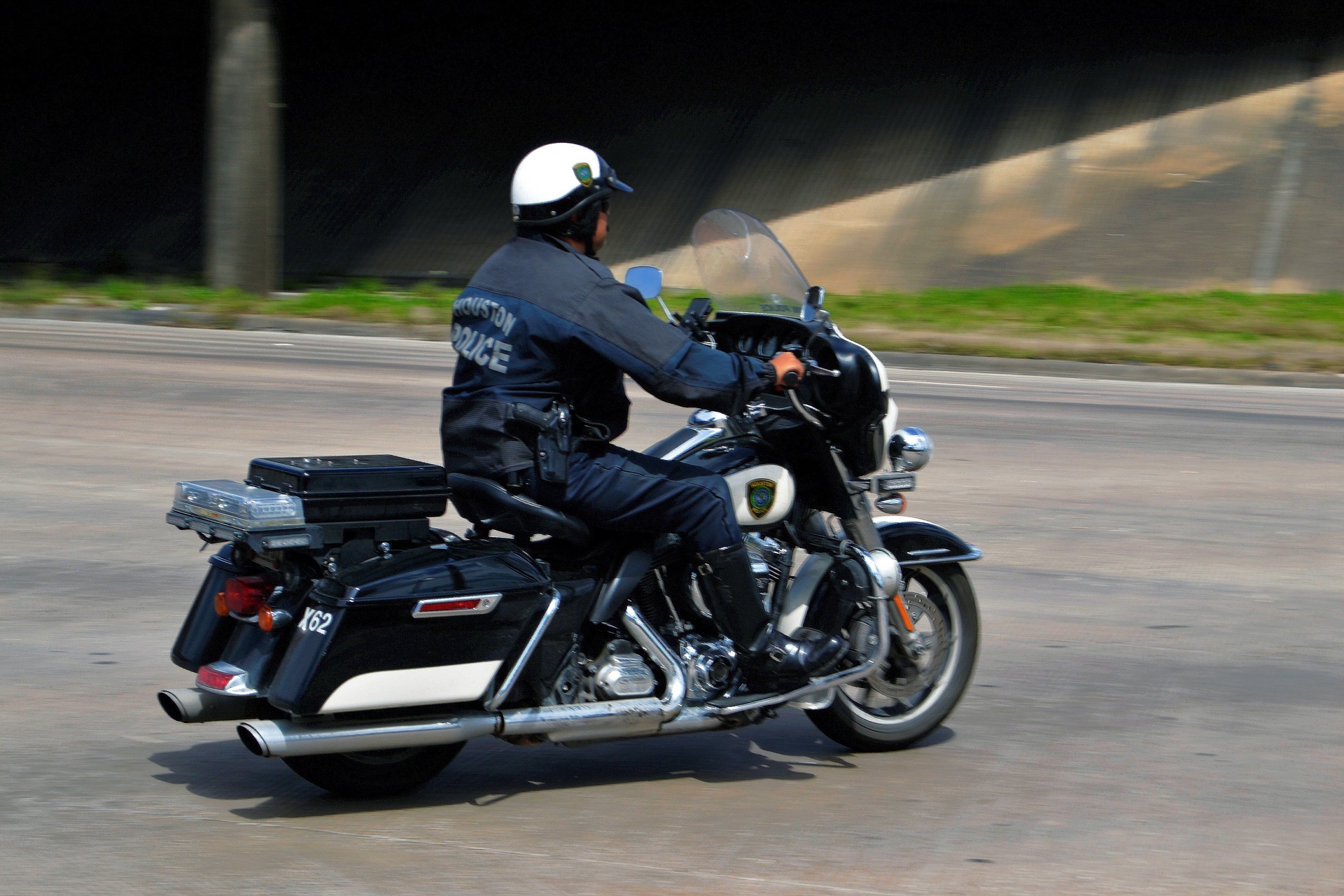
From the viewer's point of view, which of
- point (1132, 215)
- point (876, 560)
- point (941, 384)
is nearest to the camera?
point (876, 560)

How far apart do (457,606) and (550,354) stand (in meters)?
0.70

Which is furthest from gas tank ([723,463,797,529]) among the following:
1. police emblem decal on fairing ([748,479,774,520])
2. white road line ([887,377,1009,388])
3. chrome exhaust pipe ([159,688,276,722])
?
white road line ([887,377,1009,388])

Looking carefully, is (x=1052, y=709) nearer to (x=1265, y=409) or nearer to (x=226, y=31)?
(x=1265, y=409)

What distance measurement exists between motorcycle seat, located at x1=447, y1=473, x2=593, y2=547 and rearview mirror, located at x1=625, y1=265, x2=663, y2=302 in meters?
0.66

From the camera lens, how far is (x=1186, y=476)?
414 inches

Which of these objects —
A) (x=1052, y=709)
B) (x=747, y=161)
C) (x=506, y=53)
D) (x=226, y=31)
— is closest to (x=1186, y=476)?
(x=1052, y=709)

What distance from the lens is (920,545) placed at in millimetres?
5148

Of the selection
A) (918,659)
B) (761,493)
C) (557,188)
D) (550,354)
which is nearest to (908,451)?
(761,493)

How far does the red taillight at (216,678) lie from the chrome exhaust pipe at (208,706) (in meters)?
0.02

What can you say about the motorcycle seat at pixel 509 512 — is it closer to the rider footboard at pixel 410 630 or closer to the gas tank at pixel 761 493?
the rider footboard at pixel 410 630

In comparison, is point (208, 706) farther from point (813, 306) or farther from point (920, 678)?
point (920, 678)

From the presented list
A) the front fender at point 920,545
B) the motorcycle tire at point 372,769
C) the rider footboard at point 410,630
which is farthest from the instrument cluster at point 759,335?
the motorcycle tire at point 372,769

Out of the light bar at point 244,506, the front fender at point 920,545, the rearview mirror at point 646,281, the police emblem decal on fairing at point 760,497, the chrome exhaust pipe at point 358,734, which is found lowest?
the chrome exhaust pipe at point 358,734

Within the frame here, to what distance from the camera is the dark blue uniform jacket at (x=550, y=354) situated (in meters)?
4.30
